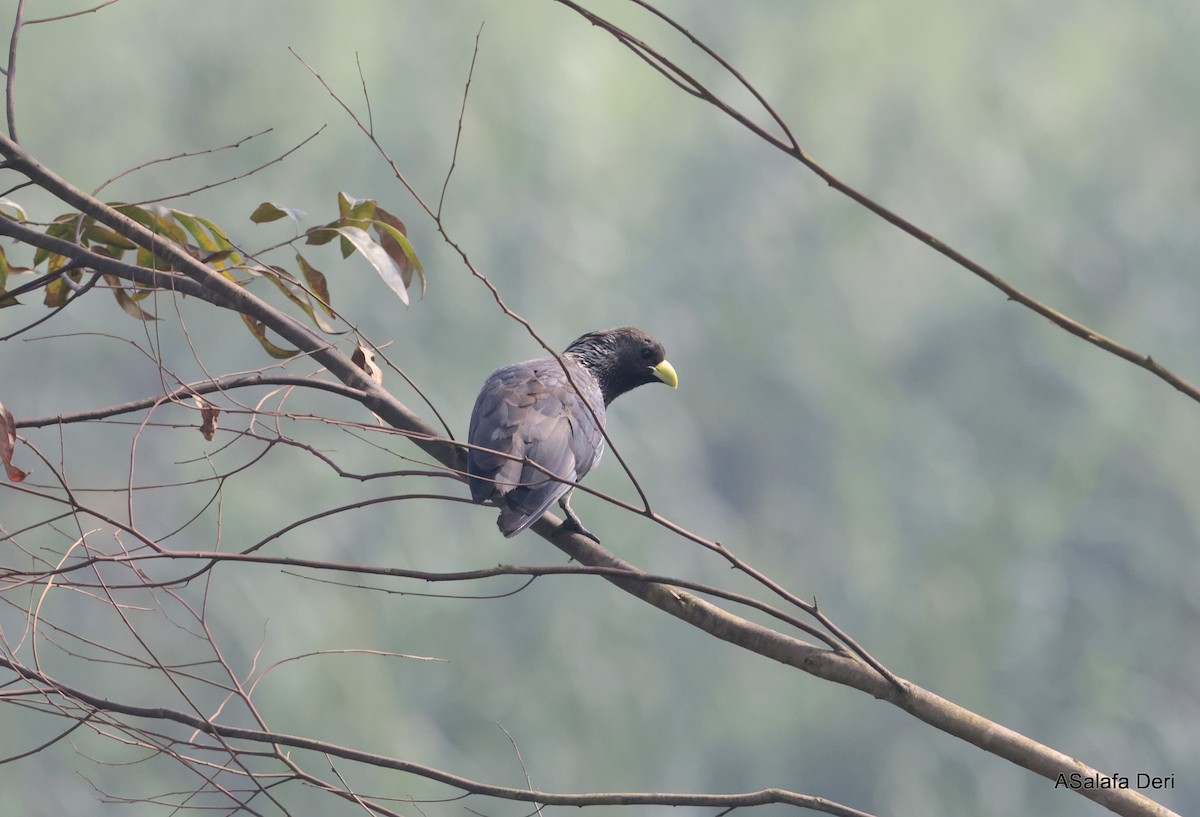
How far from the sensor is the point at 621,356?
3.60 meters

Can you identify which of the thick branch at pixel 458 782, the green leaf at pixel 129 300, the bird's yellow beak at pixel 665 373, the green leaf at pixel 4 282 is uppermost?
the bird's yellow beak at pixel 665 373

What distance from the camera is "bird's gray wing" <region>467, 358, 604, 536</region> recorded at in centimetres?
235

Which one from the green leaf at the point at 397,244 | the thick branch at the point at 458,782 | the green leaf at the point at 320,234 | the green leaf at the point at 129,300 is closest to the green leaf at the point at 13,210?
the green leaf at the point at 129,300

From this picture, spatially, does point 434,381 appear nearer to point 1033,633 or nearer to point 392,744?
point 392,744

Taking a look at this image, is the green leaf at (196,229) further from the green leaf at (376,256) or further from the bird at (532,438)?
the bird at (532,438)

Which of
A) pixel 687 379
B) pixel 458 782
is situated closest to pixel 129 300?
pixel 458 782

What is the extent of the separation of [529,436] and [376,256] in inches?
30.4

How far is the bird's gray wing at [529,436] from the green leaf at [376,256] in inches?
20.1

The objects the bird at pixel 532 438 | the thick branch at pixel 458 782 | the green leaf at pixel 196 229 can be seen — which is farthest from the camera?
the bird at pixel 532 438

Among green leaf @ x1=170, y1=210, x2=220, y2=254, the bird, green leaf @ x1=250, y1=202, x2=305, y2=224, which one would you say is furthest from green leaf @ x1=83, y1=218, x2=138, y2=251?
the bird

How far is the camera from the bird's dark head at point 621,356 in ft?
11.8

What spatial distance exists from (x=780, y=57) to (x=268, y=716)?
767cm

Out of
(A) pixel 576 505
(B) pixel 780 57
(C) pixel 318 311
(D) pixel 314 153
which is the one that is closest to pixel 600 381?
(C) pixel 318 311

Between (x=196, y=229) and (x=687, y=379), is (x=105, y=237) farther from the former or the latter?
(x=687, y=379)
